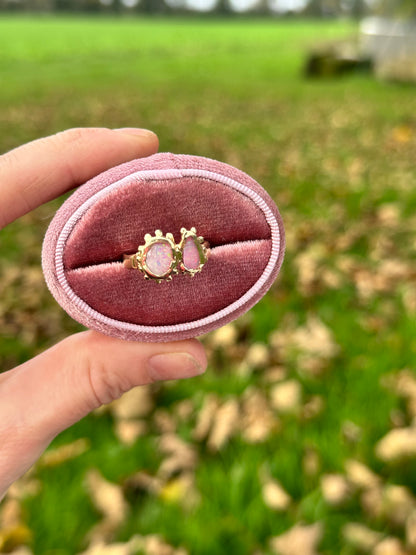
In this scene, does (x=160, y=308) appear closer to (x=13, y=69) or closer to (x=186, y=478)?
(x=186, y=478)

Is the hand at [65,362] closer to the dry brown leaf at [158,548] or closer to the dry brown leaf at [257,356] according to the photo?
the dry brown leaf at [158,548]

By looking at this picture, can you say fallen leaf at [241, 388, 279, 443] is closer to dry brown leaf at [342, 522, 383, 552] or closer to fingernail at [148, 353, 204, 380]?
dry brown leaf at [342, 522, 383, 552]

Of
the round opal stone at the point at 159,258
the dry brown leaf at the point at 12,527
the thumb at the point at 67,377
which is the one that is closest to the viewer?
the round opal stone at the point at 159,258

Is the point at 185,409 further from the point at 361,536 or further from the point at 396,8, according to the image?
the point at 396,8

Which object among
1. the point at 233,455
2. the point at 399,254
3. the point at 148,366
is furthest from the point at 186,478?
the point at 399,254

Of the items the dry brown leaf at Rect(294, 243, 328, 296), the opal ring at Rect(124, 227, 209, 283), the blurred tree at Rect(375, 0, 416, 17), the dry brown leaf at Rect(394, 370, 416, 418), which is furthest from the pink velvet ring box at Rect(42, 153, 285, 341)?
the blurred tree at Rect(375, 0, 416, 17)

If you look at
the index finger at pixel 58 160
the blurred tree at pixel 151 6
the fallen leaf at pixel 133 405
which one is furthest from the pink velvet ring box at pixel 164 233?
the blurred tree at pixel 151 6
